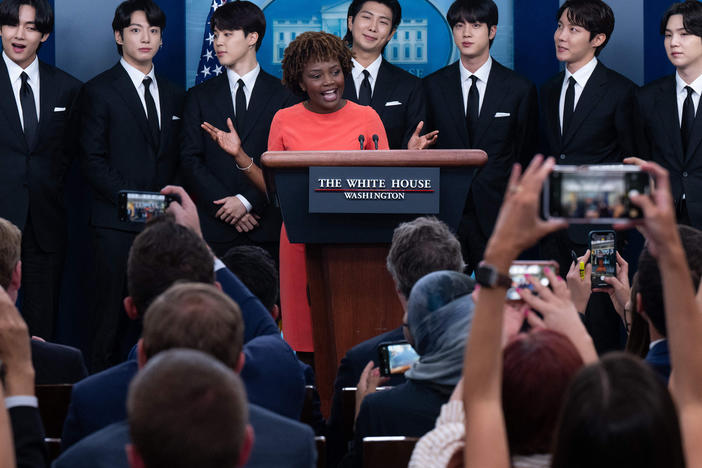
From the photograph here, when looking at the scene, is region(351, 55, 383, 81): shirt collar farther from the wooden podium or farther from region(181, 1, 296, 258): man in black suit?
the wooden podium

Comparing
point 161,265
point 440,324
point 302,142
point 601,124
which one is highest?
point 601,124

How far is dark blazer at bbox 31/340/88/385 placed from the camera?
99.9 inches

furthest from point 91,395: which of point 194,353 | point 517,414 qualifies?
point 517,414

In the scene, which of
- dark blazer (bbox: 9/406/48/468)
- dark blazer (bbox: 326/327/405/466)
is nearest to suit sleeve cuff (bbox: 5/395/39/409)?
dark blazer (bbox: 9/406/48/468)

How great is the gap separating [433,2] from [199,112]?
1649mm

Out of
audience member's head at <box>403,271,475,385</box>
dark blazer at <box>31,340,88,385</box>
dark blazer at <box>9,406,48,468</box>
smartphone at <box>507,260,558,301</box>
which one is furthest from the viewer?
dark blazer at <box>31,340,88,385</box>

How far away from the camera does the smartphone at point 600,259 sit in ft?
10.7

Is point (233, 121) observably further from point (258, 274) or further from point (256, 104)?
point (258, 274)

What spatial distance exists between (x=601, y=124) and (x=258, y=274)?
9.86 ft

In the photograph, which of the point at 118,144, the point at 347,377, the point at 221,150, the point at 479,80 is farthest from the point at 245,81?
the point at 347,377

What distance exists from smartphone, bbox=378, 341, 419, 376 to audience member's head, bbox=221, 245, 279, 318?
0.64 metres

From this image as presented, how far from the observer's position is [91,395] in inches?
74.0

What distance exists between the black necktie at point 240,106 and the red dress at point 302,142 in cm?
97

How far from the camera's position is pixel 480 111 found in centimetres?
534
